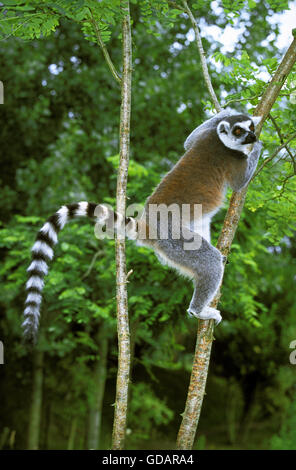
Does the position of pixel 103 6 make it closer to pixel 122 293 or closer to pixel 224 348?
pixel 122 293

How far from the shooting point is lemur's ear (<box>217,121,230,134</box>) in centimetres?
359

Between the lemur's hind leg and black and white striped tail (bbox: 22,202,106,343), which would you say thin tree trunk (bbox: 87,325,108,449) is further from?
black and white striped tail (bbox: 22,202,106,343)

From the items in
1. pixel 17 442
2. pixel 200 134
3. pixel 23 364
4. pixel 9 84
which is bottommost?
pixel 17 442

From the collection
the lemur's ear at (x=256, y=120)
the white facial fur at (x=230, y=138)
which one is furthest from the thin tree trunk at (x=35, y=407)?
the lemur's ear at (x=256, y=120)

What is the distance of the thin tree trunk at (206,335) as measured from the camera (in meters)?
3.18

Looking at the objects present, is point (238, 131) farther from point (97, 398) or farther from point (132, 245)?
point (97, 398)

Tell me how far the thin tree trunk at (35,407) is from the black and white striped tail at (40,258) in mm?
6316

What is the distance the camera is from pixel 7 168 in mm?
9227

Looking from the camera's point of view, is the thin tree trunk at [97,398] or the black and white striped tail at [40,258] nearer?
the black and white striped tail at [40,258]

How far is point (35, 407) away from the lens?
28.9ft

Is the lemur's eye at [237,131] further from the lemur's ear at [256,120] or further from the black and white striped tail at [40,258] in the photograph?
the black and white striped tail at [40,258]

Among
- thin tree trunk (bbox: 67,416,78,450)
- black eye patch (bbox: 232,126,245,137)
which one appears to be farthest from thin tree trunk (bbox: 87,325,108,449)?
black eye patch (bbox: 232,126,245,137)

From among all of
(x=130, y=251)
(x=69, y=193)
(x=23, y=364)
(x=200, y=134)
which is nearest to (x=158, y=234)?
(x=200, y=134)
